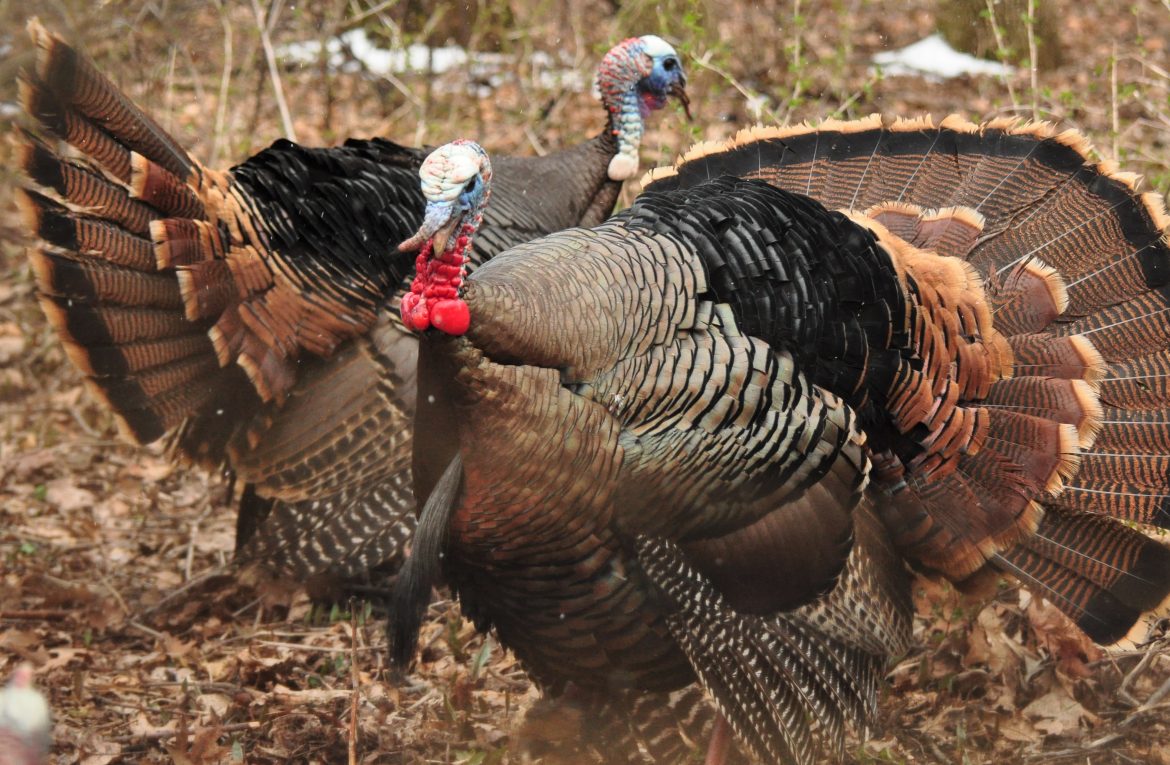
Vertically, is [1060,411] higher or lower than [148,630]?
higher

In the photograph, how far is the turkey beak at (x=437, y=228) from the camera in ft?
9.82

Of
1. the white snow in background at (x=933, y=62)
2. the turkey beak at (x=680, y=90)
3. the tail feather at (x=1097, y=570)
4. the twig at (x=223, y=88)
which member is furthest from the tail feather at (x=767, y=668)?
the white snow in background at (x=933, y=62)

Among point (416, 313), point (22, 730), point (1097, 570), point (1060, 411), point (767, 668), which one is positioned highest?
point (416, 313)

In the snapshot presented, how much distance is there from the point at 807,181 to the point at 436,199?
5.67 ft

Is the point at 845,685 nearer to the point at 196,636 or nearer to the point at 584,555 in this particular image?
the point at 584,555

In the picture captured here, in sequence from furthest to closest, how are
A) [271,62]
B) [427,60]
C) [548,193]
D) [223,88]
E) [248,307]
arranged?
1. [427,60]
2. [223,88]
3. [271,62]
4. [548,193]
5. [248,307]

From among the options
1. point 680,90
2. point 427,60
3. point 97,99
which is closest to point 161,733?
point 97,99

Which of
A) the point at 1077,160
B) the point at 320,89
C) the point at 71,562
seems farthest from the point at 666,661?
the point at 320,89

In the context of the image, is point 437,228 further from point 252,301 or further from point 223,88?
point 223,88

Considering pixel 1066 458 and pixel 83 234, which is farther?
pixel 83 234

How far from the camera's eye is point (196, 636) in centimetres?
480

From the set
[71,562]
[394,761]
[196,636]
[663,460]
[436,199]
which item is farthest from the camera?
[71,562]

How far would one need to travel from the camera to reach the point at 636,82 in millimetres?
5922

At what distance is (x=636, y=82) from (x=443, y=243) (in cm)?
317
